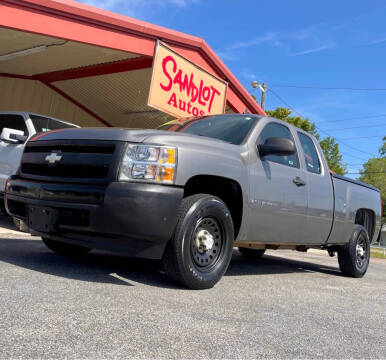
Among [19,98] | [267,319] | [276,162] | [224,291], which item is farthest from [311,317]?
[19,98]

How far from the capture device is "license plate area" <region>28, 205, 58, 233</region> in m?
3.58

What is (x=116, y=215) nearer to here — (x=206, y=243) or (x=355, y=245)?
(x=206, y=243)

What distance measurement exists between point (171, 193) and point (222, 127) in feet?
4.99

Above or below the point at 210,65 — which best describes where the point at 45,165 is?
below

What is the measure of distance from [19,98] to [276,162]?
1093 centimetres

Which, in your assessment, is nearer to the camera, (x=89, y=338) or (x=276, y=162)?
(x=89, y=338)

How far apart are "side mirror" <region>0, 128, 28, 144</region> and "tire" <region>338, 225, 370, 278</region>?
5351 millimetres

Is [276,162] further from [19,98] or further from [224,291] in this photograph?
[19,98]

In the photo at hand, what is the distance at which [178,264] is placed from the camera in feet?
11.5

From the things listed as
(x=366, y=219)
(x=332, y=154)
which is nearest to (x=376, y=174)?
(x=332, y=154)

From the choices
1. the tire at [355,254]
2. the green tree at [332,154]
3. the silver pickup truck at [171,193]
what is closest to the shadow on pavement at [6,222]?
the silver pickup truck at [171,193]

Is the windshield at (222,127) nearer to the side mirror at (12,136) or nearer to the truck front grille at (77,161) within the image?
the truck front grille at (77,161)

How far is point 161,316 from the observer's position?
272 cm

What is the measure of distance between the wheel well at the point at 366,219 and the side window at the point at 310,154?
4.85 feet
